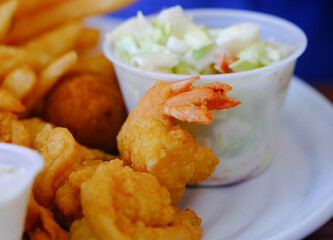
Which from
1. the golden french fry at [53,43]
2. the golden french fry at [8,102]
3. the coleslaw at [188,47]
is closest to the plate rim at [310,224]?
the coleslaw at [188,47]

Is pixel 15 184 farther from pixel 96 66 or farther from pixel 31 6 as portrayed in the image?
pixel 31 6

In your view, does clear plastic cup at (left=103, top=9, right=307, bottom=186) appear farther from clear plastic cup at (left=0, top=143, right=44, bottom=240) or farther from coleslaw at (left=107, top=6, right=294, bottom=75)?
clear plastic cup at (left=0, top=143, right=44, bottom=240)

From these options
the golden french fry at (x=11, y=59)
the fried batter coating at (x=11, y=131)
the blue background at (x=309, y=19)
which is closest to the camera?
the fried batter coating at (x=11, y=131)

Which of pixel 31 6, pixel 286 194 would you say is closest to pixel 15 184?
pixel 286 194

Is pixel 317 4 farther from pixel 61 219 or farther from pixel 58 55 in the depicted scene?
pixel 61 219

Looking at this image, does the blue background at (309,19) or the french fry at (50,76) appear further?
the blue background at (309,19)

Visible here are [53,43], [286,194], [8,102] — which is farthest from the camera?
[53,43]

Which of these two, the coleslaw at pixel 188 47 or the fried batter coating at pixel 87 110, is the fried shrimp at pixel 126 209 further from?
the fried batter coating at pixel 87 110
